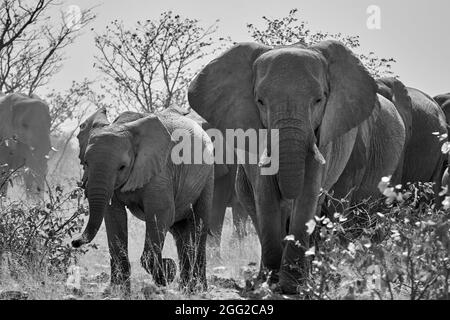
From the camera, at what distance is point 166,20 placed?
56.3 ft

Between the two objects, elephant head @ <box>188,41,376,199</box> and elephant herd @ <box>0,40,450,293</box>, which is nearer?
elephant head @ <box>188,41,376,199</box>

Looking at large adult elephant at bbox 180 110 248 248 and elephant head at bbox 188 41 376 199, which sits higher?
elephant head at bbox 188 41 376 199

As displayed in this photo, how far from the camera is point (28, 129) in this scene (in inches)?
771

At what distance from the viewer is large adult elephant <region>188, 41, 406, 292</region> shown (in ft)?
23.6

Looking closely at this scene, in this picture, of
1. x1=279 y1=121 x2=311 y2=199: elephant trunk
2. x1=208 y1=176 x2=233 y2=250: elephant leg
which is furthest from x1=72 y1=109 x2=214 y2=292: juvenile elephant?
x1=208 y1=176 x2=233 y2=250: elephant leg

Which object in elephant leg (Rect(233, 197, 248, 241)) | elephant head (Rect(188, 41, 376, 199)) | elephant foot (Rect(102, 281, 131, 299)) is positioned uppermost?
elephant head (Rect(188, 41, 376, 199))

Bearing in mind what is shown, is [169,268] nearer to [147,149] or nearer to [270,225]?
[147,149]

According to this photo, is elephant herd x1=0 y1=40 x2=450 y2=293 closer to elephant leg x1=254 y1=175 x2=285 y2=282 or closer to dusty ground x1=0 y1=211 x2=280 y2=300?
elephant leg x1=254 y1=175 x2=285 y2=282

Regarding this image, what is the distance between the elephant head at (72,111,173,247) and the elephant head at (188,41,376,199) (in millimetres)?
628

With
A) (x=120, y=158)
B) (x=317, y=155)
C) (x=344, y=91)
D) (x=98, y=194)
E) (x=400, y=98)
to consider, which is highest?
(x=344, y=91)

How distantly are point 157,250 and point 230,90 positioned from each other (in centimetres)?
143

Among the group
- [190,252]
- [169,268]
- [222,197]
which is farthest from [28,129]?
[169,268]
